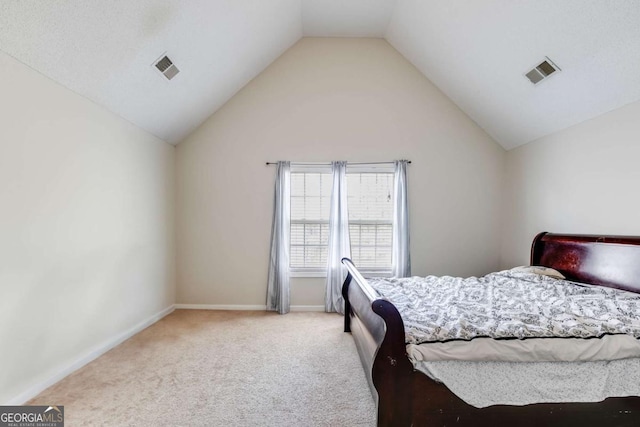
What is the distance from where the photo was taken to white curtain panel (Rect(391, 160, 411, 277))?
3.97m

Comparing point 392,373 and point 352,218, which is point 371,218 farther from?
point 392,373

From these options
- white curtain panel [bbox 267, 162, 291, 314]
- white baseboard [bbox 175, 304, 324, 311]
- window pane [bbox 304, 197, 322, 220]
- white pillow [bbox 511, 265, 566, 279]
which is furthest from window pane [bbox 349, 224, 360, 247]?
white pillow [bbox 511, 265, 566, 279]

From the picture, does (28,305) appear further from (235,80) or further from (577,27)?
(577,27)

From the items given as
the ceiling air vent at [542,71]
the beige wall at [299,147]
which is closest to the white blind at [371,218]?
the beige wall at [299,147]

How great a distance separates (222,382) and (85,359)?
4.18 feet

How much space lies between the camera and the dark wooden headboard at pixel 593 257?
2.46m

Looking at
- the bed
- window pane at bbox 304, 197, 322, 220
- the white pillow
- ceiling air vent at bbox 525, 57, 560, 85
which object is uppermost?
ceiling air vent at bbox 525, 57, 560, 85

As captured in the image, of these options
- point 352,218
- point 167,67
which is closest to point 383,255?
point 352,218

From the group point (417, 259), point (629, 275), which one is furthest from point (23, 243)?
point (629, 275)

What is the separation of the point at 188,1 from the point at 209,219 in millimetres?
2476

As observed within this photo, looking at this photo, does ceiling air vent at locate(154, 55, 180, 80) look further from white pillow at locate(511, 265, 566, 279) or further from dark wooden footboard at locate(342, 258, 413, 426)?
white pillow at locate(511, 265, 566, 279)

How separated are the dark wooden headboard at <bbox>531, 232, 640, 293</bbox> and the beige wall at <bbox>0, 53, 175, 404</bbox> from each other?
4.46 m

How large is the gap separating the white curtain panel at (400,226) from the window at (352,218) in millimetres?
150

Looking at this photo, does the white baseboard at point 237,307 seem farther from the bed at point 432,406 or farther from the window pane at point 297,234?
the bed at point 432,406
